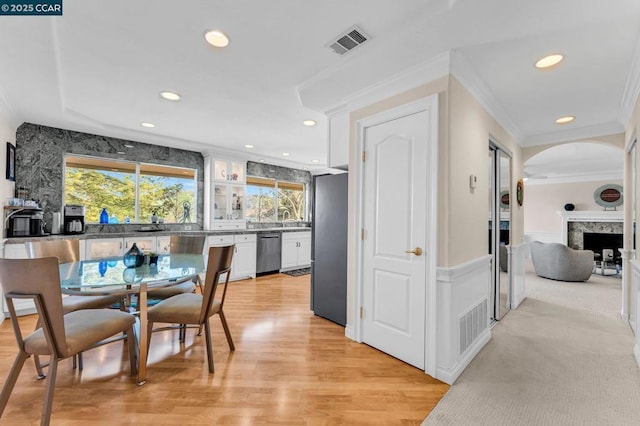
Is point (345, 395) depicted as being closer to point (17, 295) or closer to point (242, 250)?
point (17, 295)

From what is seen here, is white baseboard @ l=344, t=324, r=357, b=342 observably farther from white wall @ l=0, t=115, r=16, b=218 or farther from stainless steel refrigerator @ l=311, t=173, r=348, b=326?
white wall @ l=0, t=115, r=16, b=218

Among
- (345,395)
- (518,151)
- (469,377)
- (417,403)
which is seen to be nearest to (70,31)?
(345,395)

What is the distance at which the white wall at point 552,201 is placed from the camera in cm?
796

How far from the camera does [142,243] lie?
428 cm

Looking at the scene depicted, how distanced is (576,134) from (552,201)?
590 centimetres

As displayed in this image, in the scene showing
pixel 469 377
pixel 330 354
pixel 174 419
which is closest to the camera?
pixel 174 419

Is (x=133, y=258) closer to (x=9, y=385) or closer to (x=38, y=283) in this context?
(x=38, y=283)

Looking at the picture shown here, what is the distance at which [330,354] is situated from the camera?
8.29 ft

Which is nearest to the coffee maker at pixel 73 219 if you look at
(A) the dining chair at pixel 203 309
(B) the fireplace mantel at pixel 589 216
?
(A) the dining chair at pixel 203 309

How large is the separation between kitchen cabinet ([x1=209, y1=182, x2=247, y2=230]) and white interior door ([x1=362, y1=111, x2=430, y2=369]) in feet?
11.9

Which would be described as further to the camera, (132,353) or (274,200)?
(274,200)

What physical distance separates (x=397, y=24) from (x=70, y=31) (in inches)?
84.3

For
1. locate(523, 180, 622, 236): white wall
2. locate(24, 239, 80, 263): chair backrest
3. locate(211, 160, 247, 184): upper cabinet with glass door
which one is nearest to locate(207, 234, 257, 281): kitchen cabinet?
locate(211, 160, 247, 184): upper cabinet with glass door

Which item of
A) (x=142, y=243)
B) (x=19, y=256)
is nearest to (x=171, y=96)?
(x=142, y=243)
